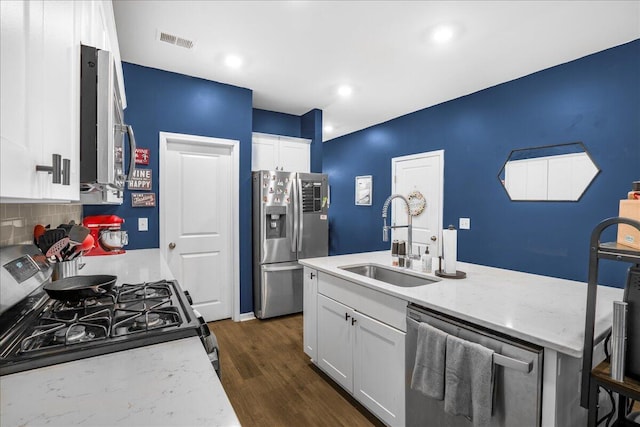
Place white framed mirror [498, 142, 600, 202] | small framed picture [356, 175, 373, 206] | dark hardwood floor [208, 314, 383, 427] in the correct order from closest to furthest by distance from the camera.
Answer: dark hardwood floor [208, 314, 383, 427] → white framed mirror [498, 142, 600, 202] → small framed picture [356, 175, 373, 206]

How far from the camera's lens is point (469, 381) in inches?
49.1

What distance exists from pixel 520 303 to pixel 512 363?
0.40m

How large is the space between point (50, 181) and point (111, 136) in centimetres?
38

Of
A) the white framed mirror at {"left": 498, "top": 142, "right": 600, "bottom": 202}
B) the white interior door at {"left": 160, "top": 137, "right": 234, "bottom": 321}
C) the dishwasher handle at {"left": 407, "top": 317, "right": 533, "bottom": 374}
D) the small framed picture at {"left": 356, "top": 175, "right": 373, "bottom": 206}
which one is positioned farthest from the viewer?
the small framed picture at {"left": 356, "top": 175, "right": 373, "bottom": 206}

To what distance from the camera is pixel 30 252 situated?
4.03 ft

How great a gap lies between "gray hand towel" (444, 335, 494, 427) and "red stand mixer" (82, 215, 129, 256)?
2.64 meters

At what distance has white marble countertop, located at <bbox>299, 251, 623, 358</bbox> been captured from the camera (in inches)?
43.1

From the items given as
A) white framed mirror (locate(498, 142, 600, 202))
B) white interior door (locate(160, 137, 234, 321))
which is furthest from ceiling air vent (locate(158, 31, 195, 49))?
white framed mirror (locate(498, 142, 600, 202))

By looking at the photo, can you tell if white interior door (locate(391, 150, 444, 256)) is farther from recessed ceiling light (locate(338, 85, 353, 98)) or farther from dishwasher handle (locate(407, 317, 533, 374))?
dishwasher handle (locate(407, 317, 533, 374))

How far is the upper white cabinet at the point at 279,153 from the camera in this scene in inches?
156

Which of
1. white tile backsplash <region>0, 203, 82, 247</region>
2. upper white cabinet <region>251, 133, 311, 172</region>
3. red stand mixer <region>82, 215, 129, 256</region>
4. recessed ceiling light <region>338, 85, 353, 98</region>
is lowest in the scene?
red stand mixer <region>82, 215, 129, 256</region>

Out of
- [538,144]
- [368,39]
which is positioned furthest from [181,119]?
[538,144]

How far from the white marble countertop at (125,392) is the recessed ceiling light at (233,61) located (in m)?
2.64

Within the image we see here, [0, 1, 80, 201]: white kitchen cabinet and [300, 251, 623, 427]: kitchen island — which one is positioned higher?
[0, 1, 80, 201]: white kitchen cabinet
